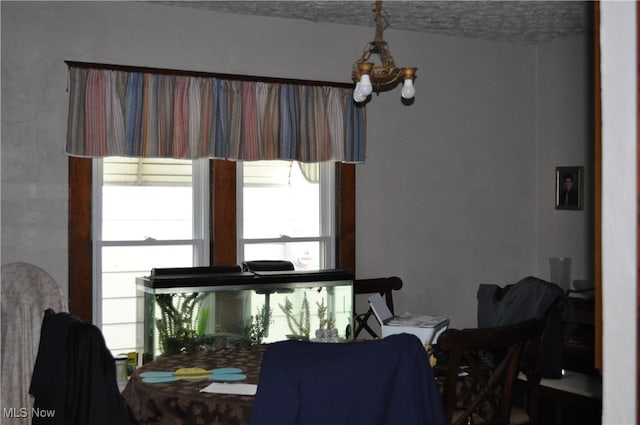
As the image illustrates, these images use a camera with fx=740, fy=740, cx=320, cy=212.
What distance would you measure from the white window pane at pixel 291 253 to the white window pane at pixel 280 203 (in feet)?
0.23

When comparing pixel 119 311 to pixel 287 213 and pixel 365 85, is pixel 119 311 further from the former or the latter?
pixel 365 85

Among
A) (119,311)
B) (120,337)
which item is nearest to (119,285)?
(119,311)

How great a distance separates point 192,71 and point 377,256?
1851 millimetres

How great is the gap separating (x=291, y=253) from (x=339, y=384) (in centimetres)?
283

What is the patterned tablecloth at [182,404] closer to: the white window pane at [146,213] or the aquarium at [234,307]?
the aquarium at [234,307]

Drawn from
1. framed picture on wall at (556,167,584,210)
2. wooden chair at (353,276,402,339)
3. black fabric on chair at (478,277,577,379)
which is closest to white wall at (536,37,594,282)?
framed picture on wall at (556,167,584,210)

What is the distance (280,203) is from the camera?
517 centimetres

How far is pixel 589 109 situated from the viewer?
5535mm

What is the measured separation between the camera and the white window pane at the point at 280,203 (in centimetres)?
507

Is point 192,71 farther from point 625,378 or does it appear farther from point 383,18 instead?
point 625,378

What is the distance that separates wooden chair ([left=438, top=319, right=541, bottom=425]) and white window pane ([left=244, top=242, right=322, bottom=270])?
1965mm

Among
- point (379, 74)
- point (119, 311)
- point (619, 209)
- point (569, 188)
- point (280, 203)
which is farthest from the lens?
point (569, 188)

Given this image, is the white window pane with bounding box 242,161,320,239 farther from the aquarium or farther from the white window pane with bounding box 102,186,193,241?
the aquarium

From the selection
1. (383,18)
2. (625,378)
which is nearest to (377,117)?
(383,18)
